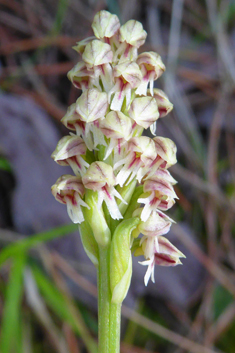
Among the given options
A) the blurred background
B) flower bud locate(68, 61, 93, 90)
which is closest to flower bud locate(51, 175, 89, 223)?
flower bud locate(68, 61, 93, 90)

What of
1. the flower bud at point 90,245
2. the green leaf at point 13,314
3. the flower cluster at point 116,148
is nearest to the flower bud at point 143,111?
the flower cluster at point 116,148

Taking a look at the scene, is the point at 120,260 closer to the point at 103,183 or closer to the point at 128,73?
the point at 103,183

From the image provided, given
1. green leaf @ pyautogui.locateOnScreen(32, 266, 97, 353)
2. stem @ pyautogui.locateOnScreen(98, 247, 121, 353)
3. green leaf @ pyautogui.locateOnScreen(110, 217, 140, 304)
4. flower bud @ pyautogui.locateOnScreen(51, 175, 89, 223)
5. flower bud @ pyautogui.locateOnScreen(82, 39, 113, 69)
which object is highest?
flower bud @ pyautogui.locateOnScreen(82, 39, 113, 69)

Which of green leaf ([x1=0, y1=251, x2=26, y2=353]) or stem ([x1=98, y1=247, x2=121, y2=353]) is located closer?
stem ([x1=98, y1=247, x2=121, y2=353])

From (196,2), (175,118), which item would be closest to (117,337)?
(175,118)

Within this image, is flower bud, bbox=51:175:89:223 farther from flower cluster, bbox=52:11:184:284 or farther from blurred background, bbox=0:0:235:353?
blurred background, bbox=0:0:235:353

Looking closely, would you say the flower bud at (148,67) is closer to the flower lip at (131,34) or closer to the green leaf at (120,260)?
the flower lip at (131,34)
